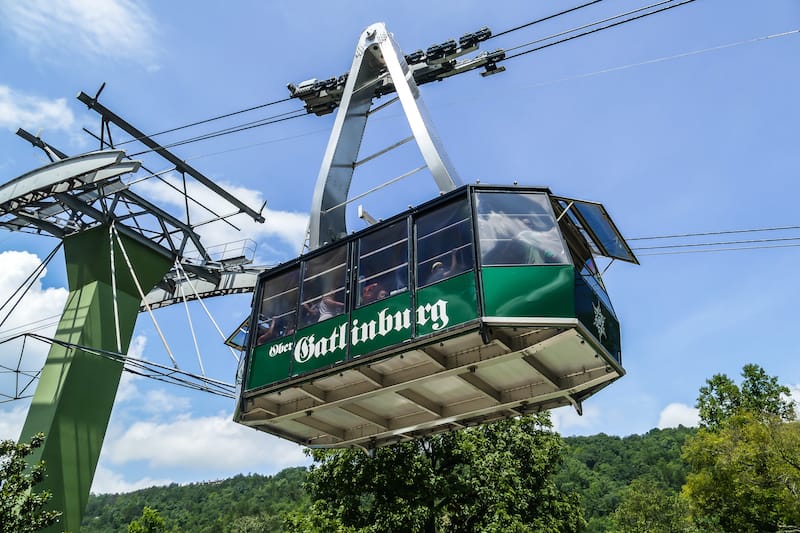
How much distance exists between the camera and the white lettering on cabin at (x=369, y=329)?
31.8ft

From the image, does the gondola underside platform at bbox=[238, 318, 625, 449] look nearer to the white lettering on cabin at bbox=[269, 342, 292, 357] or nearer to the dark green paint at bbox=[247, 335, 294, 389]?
the dark green paint at bbox=[247, 335, 294, 389]

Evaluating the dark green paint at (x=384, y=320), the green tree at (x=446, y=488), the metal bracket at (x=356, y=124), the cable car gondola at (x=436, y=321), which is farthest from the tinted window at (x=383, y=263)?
the green tree at (x=446, y=488)

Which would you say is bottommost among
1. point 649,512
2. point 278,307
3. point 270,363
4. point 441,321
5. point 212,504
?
point 441,321

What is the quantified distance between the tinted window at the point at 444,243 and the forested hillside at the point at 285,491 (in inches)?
1902

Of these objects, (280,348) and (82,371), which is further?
(82,371)

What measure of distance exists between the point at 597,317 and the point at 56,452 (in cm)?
1618

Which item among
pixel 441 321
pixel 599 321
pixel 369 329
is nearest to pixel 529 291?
pixel 441 321

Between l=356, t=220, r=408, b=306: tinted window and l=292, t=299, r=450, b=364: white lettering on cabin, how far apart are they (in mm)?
440

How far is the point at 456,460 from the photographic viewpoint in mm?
22938

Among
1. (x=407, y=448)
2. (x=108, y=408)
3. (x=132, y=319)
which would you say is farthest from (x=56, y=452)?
(x=407, y=448)

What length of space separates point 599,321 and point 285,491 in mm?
125718

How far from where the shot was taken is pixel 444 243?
10.2 m

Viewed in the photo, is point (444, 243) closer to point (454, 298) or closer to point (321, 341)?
point (454, 298)

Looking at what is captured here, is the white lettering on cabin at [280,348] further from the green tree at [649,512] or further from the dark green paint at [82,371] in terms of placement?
the green tree at [649,512]
